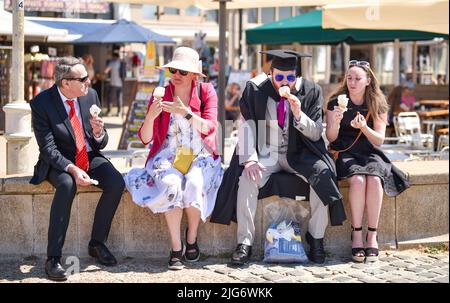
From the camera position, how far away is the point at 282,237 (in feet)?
18.8

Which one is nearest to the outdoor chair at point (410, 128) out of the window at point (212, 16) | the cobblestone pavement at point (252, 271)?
the cobblestone pavement at point (252, 271)

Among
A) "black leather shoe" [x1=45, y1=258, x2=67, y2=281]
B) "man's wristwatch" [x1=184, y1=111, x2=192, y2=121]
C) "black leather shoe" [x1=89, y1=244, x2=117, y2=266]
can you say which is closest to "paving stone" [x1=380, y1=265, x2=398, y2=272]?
"man's wristwatch" [x1=184, y1=111, x2=192, y2=121]

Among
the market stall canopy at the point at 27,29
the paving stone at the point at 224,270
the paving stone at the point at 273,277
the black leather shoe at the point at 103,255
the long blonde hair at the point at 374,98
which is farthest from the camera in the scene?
the market stall canopy at the point at 27,29

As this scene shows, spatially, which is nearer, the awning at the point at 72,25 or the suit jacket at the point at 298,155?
the suit jacket at the point at 298,155

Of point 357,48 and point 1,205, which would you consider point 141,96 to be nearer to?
point 1,205

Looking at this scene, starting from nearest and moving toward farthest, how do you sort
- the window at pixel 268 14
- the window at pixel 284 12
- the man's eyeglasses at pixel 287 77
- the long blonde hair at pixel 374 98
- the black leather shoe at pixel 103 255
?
the black leather shoe at pixel 103 255 → the man's eyeglasses at pixel 287 77 → the long blonde hair at pixel 374 98 → the window at pixel 268 14 → the window at pixel 284 12

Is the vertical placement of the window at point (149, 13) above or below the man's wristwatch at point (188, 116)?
above

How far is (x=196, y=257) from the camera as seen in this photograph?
5.77 metres

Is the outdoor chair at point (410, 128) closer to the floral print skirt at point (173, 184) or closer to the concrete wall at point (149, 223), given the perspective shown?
the concrete wall at point (149, 223)

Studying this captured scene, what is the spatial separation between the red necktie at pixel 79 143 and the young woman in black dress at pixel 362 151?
181cm

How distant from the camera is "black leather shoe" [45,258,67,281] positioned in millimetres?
5211

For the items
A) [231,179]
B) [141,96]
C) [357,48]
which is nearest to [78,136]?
[231,179]

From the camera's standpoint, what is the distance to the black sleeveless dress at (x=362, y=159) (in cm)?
584

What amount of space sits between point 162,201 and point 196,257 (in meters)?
0.52
